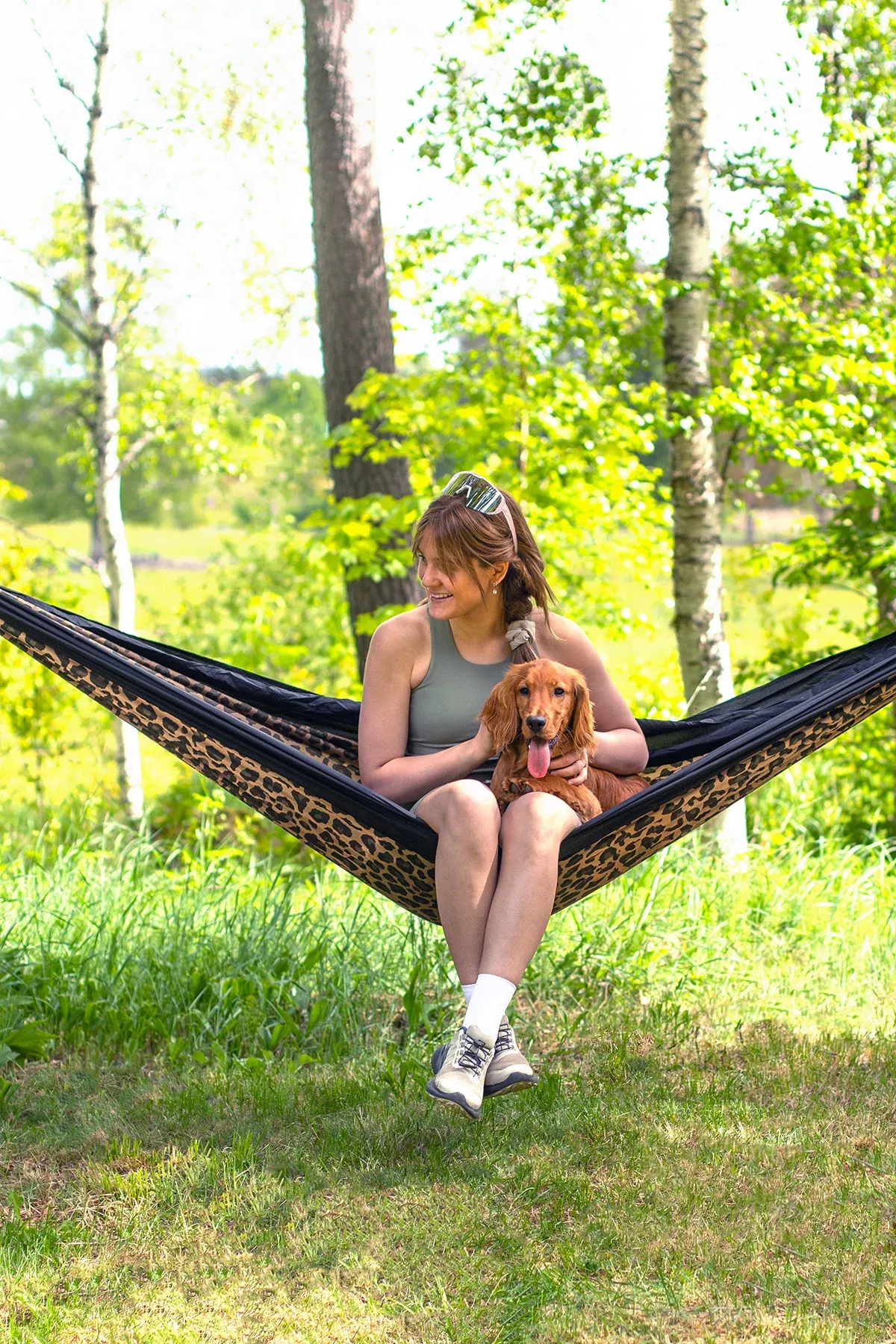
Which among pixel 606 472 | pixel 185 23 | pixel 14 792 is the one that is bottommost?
pixel 14 792

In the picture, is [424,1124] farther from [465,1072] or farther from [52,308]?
[52,308]

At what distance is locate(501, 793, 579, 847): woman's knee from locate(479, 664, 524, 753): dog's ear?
117 mm

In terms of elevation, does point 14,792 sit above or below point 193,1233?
below

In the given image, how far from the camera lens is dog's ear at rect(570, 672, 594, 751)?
2002 millimetres

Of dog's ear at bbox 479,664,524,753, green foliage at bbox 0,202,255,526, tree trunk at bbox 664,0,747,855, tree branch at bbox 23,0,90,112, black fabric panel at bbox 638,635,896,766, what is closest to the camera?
dog's ear at bbox 479,664,524,753

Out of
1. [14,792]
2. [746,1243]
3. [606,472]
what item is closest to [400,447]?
[606,472]

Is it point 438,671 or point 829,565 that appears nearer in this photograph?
point 438,671

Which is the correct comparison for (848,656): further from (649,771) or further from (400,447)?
(400,447)

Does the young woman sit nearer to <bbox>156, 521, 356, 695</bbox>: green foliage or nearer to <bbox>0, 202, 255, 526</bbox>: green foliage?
<bbox>156, 521, 356, 695</bbox>: green foliage

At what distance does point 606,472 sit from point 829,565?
1.00m

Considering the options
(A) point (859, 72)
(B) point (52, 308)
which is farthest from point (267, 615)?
(A) point (859, 72)

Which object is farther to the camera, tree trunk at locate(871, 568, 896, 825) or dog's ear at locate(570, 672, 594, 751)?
tree trunk at locate(871, 568, 896, 825)

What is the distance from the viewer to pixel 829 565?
14.5 feet

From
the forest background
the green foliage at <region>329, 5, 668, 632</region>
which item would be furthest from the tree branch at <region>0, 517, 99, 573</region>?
the green foliage at <region>329, 5, 668, 632</region>
